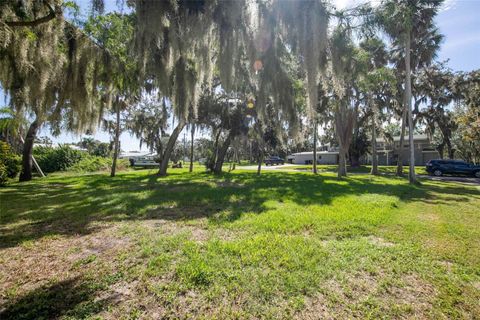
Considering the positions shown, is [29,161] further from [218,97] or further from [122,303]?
[122,303]

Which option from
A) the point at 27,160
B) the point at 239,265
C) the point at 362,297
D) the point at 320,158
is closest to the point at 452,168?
the point at 362,297

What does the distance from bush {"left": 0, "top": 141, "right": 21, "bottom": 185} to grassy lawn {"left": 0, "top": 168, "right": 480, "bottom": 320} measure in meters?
6.22

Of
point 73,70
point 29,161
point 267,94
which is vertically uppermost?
point 73,70

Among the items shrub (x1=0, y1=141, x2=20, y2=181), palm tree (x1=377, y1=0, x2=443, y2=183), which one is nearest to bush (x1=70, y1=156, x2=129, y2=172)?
shrub (x1=0, y1=141, x2=20, y2=181)

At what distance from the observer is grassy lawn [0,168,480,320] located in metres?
2.19

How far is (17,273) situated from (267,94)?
6240mm

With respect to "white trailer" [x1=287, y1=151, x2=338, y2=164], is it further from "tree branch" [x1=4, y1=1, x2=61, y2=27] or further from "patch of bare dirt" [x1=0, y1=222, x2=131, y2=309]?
"patch of bare dirt" [x1=0, y1=222, x2=131, y2=309]

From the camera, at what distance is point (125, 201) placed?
6.61 m

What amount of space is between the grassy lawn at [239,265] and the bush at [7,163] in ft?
20.4

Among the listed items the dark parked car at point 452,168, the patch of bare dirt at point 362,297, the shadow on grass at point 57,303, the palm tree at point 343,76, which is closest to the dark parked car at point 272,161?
the dark parked car at point 452,168

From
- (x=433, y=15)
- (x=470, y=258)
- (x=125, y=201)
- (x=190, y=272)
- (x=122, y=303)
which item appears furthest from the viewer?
(x=433, y=15)

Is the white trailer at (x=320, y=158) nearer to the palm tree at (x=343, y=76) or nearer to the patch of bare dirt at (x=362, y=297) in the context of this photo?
the palm tree at (x=343, y=76)

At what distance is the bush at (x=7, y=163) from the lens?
32.3 ft

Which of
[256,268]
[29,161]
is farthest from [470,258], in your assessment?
[29,161]
